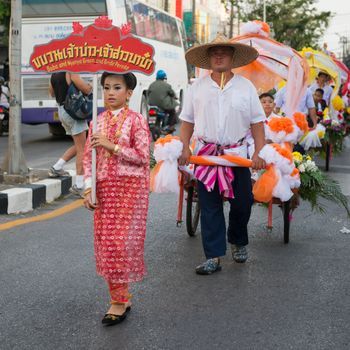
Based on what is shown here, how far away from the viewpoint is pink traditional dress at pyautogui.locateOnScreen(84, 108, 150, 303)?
3.91 metres

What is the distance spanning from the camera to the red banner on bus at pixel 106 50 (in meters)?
3.93

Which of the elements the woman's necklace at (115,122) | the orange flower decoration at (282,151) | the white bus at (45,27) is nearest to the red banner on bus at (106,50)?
the woman's necklace at (115,122)

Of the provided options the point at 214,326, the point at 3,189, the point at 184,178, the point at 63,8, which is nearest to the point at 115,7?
the point at 63,8

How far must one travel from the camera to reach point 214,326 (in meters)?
3.92

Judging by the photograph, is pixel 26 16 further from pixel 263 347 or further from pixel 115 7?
pixel 263 347

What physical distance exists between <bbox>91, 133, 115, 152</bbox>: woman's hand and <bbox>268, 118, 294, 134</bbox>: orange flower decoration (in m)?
2.45

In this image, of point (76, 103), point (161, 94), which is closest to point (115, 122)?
point (76, 103)

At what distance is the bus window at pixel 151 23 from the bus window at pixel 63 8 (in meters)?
1.20

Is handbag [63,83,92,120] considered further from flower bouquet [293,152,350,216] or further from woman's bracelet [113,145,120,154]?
woman's bracelet [113,145,120,154]

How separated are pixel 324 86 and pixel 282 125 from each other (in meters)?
6.20

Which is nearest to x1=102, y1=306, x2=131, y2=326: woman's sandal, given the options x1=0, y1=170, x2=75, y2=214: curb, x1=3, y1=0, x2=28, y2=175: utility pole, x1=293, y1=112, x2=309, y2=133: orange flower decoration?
x1=293, y1=112, x2=309, y2=133: orange flower decoration

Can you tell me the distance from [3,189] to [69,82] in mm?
1539

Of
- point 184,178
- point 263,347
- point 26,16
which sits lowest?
point 263,347

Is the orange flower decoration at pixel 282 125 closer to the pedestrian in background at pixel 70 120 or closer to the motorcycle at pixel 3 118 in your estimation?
the pedestrian in background at pixel 70 120
